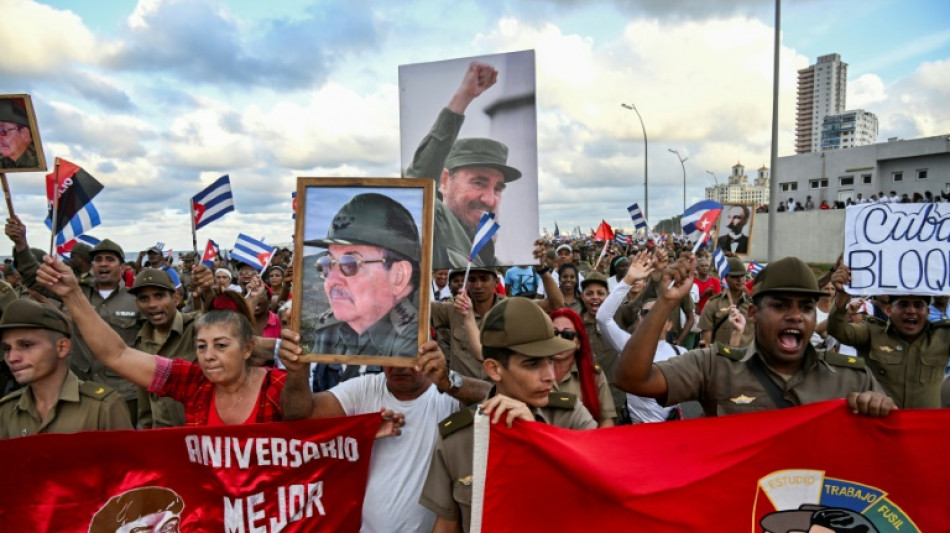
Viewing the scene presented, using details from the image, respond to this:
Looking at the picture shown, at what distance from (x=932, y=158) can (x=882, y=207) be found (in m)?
59.7

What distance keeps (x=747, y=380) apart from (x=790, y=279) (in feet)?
1.79

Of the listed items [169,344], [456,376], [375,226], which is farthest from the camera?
[169,344]

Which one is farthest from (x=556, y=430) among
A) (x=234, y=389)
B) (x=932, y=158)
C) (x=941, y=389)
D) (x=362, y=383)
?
(x=932, y=158)

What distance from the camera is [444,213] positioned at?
5121mm

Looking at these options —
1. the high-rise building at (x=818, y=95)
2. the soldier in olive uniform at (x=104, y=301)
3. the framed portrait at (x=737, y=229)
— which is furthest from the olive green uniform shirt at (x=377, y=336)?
the high-rise building at (x=818, y=95)

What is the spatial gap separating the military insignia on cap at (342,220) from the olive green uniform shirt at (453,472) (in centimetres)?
112

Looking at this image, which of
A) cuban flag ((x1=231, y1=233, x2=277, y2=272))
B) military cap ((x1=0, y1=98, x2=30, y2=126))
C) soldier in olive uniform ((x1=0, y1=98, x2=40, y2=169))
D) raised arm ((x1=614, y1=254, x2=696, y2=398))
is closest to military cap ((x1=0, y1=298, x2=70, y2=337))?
soldier in olive uniform ((x1=0, y1=98, x2=40, y2=169))

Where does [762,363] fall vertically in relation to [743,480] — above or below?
above

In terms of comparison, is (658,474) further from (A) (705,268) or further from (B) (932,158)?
(B) (932,158)

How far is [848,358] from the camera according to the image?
126 inches

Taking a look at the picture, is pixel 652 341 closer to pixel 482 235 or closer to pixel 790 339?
pixel 790 339

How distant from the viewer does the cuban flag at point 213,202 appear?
7445 mm

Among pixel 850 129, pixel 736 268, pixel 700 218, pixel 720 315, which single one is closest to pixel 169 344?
pixel 720 315

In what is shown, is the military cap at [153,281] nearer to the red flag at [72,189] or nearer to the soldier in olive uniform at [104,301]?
the soldier in olive uniform at [104,301]
